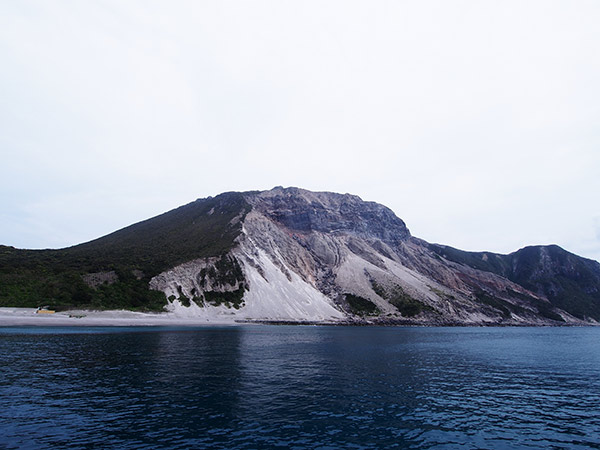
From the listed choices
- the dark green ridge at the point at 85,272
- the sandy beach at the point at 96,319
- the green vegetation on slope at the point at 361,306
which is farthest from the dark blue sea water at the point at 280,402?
the green vegetation on slope at the point at 361,306

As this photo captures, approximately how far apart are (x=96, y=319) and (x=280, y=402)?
3794 inches

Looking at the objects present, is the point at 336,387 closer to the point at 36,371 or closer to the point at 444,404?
the point at 444,404

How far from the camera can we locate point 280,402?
29.7m

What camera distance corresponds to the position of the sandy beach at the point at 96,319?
9269cm

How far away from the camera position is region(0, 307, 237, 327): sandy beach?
304 feet

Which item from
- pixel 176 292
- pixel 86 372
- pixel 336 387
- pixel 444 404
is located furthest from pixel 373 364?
pixel 176 292

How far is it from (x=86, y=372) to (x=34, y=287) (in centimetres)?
9340

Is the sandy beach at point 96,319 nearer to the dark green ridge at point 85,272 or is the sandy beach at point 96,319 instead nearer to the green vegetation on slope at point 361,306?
Result: the dark green ridge at point 85,272

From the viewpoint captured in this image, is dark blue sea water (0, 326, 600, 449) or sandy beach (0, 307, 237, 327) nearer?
dark blue sea water (0, 326, 600, 449)

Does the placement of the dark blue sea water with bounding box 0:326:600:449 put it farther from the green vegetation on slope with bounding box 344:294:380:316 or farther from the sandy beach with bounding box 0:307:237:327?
the green vegetation on slope with bounding box 344:294:380:316

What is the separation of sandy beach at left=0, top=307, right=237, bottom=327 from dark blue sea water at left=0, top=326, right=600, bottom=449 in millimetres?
45606

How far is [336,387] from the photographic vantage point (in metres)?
36.1

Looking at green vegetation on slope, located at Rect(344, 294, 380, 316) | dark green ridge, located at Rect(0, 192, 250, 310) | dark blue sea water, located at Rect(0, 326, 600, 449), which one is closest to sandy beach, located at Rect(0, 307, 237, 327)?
dark green ridge, located at Rect(0, 192, 250, 310)

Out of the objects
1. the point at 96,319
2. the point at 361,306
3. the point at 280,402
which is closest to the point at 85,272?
the point at 96,319
